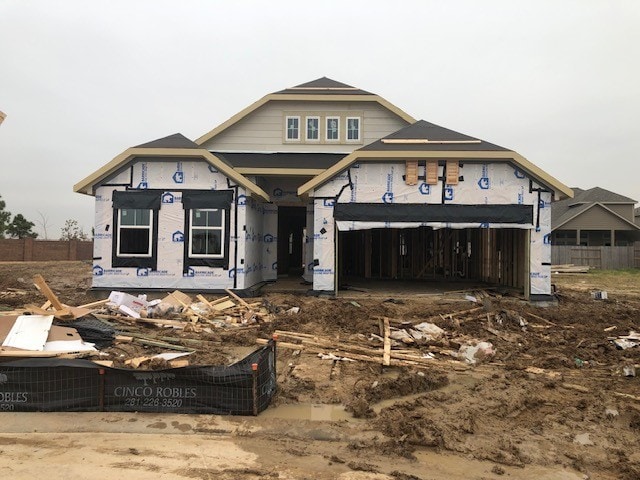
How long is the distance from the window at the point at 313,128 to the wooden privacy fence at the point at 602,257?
24.4 meters

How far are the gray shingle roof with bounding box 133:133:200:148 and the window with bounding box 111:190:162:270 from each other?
→ 4.69 feet

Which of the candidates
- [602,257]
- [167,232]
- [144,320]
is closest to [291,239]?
[167,232]

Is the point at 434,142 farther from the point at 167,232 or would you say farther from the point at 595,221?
the point at 595,221

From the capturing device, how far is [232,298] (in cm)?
1335

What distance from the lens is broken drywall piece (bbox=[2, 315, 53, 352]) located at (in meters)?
7.15

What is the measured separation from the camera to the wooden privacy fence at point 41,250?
32.3m

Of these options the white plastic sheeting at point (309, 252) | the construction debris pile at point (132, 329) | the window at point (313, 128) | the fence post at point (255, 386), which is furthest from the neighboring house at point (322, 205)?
the fence post at point (255, 386)

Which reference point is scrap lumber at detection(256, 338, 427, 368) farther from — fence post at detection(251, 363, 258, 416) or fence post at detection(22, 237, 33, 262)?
fence post at detection(22, 237, 33, 262)

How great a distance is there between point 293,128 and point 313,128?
2.60 ft

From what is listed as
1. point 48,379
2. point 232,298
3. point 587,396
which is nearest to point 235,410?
point 48,379

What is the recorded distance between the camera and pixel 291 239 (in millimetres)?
22172

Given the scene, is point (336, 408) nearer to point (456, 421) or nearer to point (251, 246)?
point (456, 421)

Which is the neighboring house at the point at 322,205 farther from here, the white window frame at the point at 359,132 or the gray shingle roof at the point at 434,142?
the white window frame at the point at 359,132

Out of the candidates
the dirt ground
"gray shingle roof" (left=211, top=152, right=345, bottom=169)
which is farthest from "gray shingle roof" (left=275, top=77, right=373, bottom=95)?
the dirt ground
